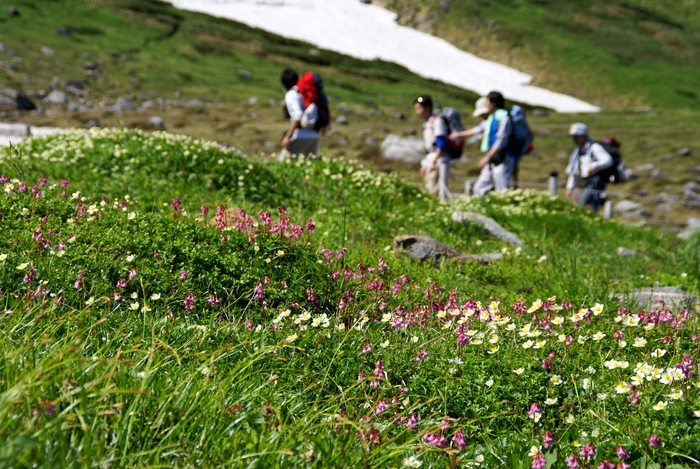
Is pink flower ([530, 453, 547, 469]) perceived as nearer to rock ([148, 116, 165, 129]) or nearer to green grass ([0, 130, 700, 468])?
green grass ([0, 130, 700, 468])

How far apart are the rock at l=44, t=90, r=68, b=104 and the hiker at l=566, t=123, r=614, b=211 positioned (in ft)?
104

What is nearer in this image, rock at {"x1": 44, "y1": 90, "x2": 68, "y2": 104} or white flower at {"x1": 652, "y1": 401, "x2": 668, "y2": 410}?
white flower at {"x1": 652, "y1": 401, "x2": 668, "y2": 410}

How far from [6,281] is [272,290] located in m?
1.99

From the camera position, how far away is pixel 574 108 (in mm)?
77938

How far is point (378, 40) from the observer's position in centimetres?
9631

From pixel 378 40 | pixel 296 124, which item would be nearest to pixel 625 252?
pixel 296 124

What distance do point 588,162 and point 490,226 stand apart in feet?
18.0

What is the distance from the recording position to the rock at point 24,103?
35344 mm

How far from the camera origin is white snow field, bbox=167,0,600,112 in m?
83.3

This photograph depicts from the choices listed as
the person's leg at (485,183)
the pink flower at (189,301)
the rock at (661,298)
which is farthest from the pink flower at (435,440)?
the person's leg at (485,183)

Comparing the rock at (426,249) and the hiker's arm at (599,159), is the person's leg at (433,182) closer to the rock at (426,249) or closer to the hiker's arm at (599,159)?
the hiker's arm at (599,159)

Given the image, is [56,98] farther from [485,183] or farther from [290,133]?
[485,183]

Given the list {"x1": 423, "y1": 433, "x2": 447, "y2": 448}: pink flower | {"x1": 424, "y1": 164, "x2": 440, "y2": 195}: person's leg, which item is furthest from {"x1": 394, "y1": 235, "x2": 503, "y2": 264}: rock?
{"x1": 424, "y1": 164, "x2": 440, "y2": 195}: person's leg

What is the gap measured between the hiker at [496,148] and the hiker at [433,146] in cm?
102
